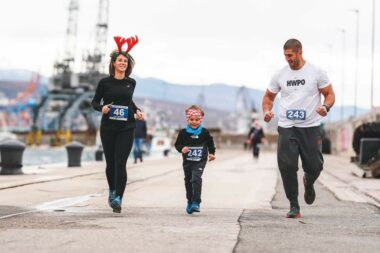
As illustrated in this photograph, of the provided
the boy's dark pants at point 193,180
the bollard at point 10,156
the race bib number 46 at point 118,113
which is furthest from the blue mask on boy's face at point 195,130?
the bollard at point 10,156

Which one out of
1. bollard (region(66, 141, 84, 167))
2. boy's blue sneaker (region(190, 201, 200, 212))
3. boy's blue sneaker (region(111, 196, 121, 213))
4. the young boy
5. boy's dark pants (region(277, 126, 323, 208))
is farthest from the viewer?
bollard (region(66, 141, 84, 167))

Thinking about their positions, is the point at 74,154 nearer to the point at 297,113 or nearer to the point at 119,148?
the point at 119,148

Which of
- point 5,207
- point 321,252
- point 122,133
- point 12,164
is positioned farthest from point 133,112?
point 12,164

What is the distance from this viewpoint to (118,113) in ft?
28.1

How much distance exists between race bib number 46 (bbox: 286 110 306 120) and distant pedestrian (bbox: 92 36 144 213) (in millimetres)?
1589

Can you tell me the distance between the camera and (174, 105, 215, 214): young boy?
875 cm

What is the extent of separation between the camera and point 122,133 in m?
8.59

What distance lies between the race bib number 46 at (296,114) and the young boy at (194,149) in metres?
1.02

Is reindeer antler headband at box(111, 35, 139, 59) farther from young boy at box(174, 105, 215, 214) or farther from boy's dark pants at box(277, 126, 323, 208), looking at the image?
boy's dark pants at box(277, 126, 323, 208)

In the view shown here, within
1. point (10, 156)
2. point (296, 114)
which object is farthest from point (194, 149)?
point (10, 156)

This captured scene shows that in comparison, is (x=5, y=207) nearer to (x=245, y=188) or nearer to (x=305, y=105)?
(x=305, y=105)

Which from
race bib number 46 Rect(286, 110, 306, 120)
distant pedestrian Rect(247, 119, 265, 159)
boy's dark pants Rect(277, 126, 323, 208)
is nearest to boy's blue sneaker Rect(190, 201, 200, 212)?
boy's dark pants Rect(277, 126, 323, 208)

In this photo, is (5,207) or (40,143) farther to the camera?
(40,143)

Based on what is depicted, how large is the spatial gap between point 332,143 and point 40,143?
111301 mm
